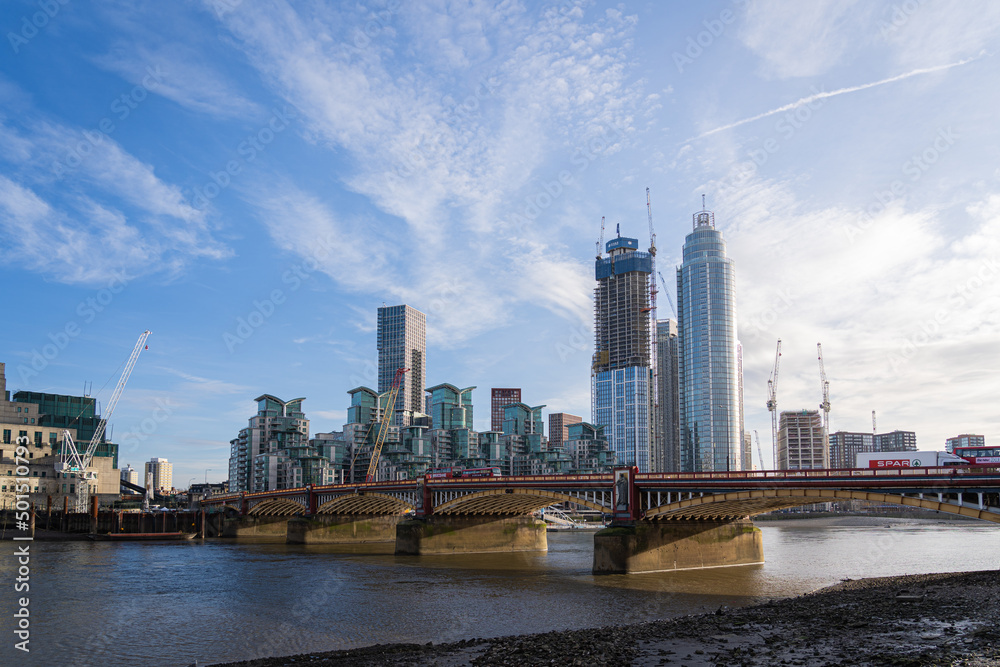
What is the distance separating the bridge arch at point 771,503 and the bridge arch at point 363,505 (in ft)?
191

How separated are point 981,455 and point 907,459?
19.9 ft

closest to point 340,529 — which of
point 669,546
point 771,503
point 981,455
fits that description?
point 669,546

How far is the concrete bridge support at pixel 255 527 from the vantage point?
471ft

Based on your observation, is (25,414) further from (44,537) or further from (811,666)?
(811,666)

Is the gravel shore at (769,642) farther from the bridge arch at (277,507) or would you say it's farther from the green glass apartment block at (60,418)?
the green glass apartment block at (60,418)

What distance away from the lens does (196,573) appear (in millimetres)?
73375

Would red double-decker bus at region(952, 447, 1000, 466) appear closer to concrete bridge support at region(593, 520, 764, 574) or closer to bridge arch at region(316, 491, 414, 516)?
concrete bridge support at region(593, 520, 764, 574)

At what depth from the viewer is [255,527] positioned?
145 metres

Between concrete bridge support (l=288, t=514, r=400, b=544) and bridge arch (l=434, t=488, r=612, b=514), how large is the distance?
3550 centimetres

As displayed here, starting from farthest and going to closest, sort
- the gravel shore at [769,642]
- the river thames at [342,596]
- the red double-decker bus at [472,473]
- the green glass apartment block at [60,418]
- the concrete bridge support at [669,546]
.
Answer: the green glass apartment block at [60,418] < the red double-decker bus at [472,473] < the concrete bridge support at [669,546] < the river thames at [342,596] < the gravel shore at [769,642]

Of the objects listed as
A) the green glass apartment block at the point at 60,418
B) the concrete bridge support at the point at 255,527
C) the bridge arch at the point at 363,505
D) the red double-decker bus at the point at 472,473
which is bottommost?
the concrete bridge support at the point at 255,527

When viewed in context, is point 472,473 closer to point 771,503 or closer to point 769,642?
point 771,503

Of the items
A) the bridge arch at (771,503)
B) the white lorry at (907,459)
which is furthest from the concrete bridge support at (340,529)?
the white lorry at (907,459)

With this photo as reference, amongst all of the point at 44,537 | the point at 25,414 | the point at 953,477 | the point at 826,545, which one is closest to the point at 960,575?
the point at 953,477
